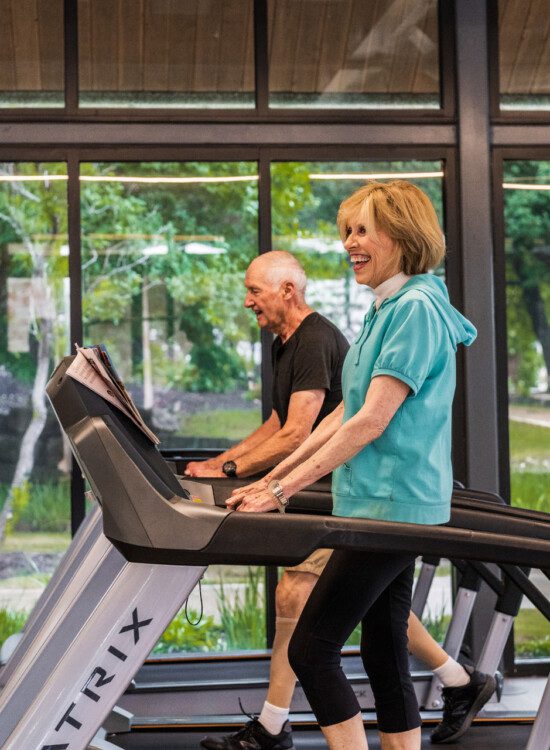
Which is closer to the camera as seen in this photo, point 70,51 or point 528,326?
point 70,51

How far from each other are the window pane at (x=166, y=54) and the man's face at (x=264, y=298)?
47.4 inches

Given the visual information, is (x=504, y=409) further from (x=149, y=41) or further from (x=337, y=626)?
(x=337, y=626)

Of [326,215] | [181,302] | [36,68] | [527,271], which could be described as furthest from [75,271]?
[527,271]

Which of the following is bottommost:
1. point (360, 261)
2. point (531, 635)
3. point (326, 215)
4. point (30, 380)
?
point (531, 635)

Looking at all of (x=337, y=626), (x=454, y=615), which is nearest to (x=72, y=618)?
(x=337, y=626)

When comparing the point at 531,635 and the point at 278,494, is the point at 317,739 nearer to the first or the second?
the point at 531,635

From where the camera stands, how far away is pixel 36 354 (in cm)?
449

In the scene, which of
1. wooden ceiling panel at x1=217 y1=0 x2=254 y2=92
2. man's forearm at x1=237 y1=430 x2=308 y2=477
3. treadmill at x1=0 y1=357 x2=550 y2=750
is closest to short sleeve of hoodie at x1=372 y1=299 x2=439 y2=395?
treadmill at x1=0 y1=357 x2=550 y2=750

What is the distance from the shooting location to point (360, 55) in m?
4.46

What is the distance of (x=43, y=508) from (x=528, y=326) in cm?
221

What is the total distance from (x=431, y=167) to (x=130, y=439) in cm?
263

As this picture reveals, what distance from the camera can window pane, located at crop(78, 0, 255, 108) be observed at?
4.32 metres

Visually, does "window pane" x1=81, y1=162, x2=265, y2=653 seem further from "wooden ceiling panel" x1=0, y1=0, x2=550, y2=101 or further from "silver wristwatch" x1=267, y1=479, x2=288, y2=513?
"silver wristwatch" x1=267, y1=479, x2=288, y2=513

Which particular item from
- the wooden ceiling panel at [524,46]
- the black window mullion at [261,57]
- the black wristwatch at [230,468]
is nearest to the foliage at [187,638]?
the black wristwatch at [230,468]
